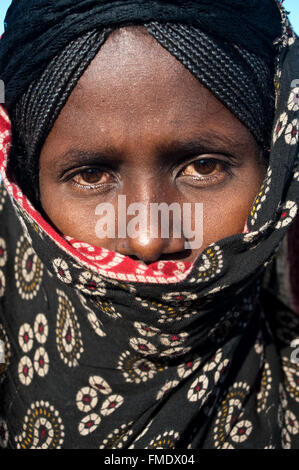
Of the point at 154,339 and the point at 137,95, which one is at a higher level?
the point at 137,95

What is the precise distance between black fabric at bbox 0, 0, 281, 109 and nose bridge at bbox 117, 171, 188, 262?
0.45 meters

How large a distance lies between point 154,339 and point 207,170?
548 mm

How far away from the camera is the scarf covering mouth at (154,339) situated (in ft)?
4.24

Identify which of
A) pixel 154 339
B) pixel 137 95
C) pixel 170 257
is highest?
pixel 137 95

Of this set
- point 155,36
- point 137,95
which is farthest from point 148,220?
point 155,36

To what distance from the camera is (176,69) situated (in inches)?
48.1

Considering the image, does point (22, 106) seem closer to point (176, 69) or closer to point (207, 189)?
point (176, 69)

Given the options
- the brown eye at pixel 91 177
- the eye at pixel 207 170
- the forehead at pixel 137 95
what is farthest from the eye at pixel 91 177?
the eye at pixel 207 170

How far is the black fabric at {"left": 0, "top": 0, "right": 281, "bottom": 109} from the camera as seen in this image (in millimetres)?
1228

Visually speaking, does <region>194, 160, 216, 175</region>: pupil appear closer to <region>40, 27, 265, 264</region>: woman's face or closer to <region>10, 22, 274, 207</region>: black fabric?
<region>40, 27, 265, 264</region>: woman's face

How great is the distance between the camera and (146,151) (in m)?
1.22

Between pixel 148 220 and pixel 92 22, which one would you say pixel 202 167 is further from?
pixel 92 22
